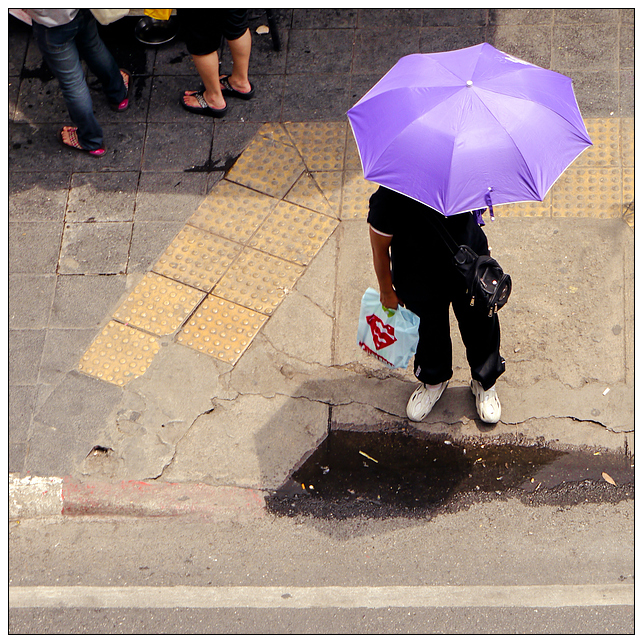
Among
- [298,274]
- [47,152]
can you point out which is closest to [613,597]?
[298,274]

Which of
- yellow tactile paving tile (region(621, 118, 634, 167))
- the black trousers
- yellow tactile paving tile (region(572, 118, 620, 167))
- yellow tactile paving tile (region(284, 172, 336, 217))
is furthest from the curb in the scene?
yellow tactile paving tile (region(621, 118, 634, 167))

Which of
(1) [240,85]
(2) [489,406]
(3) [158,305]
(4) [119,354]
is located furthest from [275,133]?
(2) [489,406]

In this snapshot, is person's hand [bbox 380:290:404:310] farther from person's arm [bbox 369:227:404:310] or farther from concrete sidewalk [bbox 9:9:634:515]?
concrete sidewalk [bbox 9:9:634:515]

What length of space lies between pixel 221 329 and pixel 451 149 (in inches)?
95.4

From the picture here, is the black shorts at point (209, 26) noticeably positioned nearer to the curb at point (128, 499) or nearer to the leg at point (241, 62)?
the leg at point (241, 62)

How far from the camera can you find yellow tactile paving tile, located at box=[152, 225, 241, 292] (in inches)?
207

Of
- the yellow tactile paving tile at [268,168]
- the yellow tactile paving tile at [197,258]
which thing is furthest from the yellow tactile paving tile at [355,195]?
the yellow tactile paving tile at [197,258]

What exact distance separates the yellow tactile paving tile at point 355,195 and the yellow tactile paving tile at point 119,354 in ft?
5.69

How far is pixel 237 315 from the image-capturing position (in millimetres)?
5086

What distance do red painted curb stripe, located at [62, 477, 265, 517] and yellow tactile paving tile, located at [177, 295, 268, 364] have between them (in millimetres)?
908

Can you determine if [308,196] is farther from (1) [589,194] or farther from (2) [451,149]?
(2) [451,149]

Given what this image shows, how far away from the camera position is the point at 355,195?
5.52 meters
